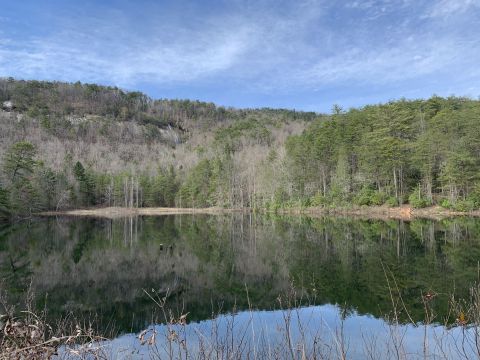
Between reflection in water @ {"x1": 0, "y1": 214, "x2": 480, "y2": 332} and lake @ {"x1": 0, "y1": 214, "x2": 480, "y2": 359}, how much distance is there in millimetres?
60

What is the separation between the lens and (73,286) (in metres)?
15.6

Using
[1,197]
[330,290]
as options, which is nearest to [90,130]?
[1,197]

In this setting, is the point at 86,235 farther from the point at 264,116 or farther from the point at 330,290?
the point at 264,116

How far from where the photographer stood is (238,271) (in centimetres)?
1834

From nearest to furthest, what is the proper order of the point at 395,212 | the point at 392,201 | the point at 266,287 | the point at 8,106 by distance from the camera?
the point at 266,287 < the point at 395,212 < the point at 392,201 < the point at 8,106

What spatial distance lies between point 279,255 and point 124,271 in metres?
8.08

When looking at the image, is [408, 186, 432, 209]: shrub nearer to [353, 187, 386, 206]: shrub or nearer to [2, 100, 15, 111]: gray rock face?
[353, 187, 386, 206]: shrub

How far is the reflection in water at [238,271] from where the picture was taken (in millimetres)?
12523

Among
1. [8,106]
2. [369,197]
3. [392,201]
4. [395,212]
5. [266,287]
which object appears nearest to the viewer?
[266,287]

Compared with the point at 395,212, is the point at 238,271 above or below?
below

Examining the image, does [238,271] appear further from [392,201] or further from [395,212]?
[392,201]

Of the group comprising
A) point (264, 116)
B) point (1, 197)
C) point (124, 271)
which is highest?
point (264, 116)

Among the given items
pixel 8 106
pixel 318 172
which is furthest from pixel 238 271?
pixel 8 106

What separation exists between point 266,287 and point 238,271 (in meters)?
3.38
